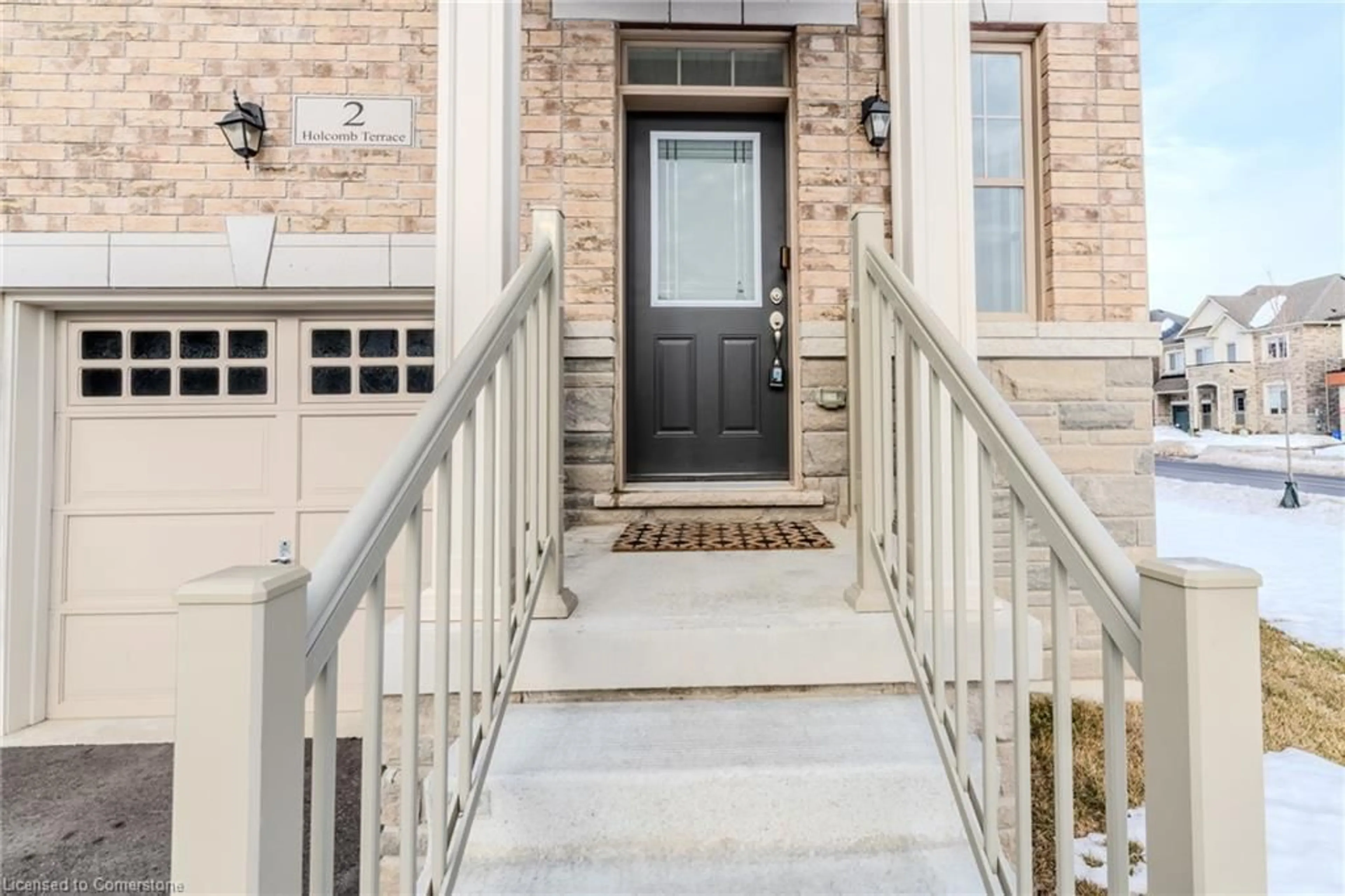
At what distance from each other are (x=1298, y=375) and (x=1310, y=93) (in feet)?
12.2

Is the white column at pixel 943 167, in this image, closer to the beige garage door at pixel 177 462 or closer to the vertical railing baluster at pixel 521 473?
the vertical railing baluster at pixel 521 473

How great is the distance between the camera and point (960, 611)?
42.8 inches

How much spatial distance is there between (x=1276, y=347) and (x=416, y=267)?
34.0ft

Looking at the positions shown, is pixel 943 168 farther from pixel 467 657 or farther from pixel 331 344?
pixel 331 344

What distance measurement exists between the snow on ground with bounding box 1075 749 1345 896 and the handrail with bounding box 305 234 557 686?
1910 millimetres

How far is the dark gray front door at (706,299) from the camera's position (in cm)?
324

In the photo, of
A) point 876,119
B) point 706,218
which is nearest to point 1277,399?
point 876,119

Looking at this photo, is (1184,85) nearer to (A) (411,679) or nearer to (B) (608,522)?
(B) (608,522)

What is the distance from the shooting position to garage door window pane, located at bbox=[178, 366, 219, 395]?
3322 millimetres

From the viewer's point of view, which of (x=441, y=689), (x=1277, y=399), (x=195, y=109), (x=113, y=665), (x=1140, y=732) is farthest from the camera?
(x=1277, y=399)

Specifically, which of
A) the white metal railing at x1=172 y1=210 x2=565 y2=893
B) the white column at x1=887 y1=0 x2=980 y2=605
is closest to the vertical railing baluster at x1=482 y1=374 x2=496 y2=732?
the white metal railing at x1=172 y1=210 x2=565 y2=893

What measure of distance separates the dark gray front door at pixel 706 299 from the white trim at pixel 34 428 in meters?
1.19

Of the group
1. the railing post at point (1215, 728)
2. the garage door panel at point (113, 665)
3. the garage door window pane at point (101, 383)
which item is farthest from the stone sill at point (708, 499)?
the garage door window pane at point (101, 383)

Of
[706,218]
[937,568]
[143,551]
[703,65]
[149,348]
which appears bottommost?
[143,551]
